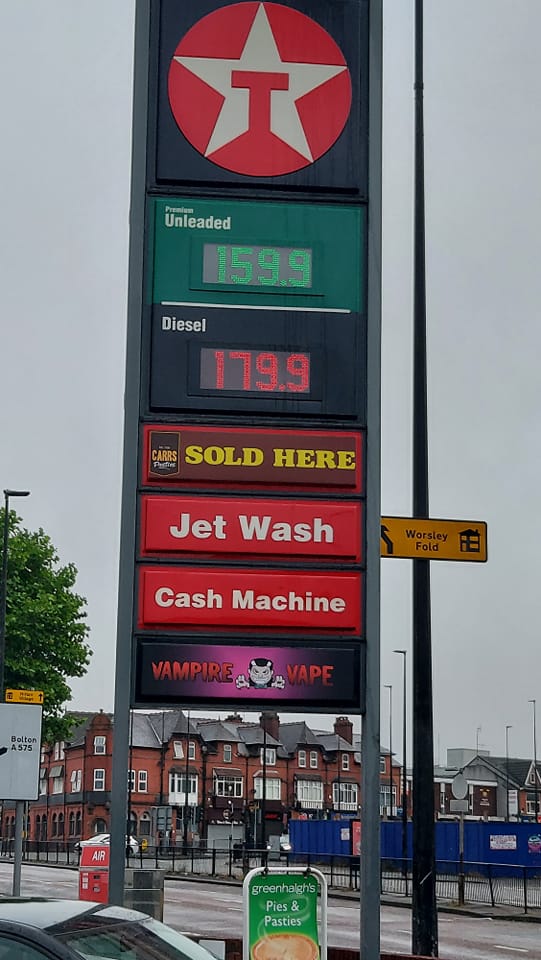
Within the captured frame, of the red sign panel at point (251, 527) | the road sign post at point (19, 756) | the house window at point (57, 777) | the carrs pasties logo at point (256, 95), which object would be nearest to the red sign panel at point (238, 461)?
the red sign panel at point (251, 527)

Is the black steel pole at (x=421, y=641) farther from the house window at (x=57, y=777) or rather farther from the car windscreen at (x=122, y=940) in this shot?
the house window at (x=57, y=777)

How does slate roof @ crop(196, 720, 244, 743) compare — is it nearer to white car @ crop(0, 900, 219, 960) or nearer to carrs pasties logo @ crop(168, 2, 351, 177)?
carrs pasties logo @ crop(168, 2, 351, 177)

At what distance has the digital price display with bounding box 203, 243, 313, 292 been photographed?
33.5 feet

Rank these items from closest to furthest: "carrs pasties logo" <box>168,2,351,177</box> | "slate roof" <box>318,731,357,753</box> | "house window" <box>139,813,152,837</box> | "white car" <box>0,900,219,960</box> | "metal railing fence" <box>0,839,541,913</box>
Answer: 1. "white car" <box>0,900,219,960</box>
2. "carrs pasties logo" <box>168,2,351,177</box>
3. "metal railing fence" <box>0,839,541,913</box>
4. "house window" <box>139,813,152,837</box>
5. "slate roof" <box>318,731,357,753</box>

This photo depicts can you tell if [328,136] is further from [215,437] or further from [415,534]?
[415,534]

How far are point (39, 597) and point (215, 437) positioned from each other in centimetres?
4254

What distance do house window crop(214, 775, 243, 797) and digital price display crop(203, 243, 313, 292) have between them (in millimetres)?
111257

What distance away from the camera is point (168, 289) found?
1018cm

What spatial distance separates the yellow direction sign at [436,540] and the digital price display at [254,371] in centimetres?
311

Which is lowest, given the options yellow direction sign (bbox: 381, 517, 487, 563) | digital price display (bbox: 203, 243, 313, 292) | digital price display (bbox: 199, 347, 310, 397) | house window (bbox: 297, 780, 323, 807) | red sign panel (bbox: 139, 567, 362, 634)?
house window (bbox: 297, 780, 323, 807)

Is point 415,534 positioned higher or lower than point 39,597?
lower

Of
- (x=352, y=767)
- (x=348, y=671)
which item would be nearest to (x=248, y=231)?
(x=348, y=671)

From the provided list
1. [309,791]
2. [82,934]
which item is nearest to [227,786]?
[309,791]

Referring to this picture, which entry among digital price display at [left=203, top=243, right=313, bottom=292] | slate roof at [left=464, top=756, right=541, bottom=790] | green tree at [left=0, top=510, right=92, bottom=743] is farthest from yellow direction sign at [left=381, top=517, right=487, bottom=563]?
slate roof at [left=464, top=756, right=541, bottom=790]
